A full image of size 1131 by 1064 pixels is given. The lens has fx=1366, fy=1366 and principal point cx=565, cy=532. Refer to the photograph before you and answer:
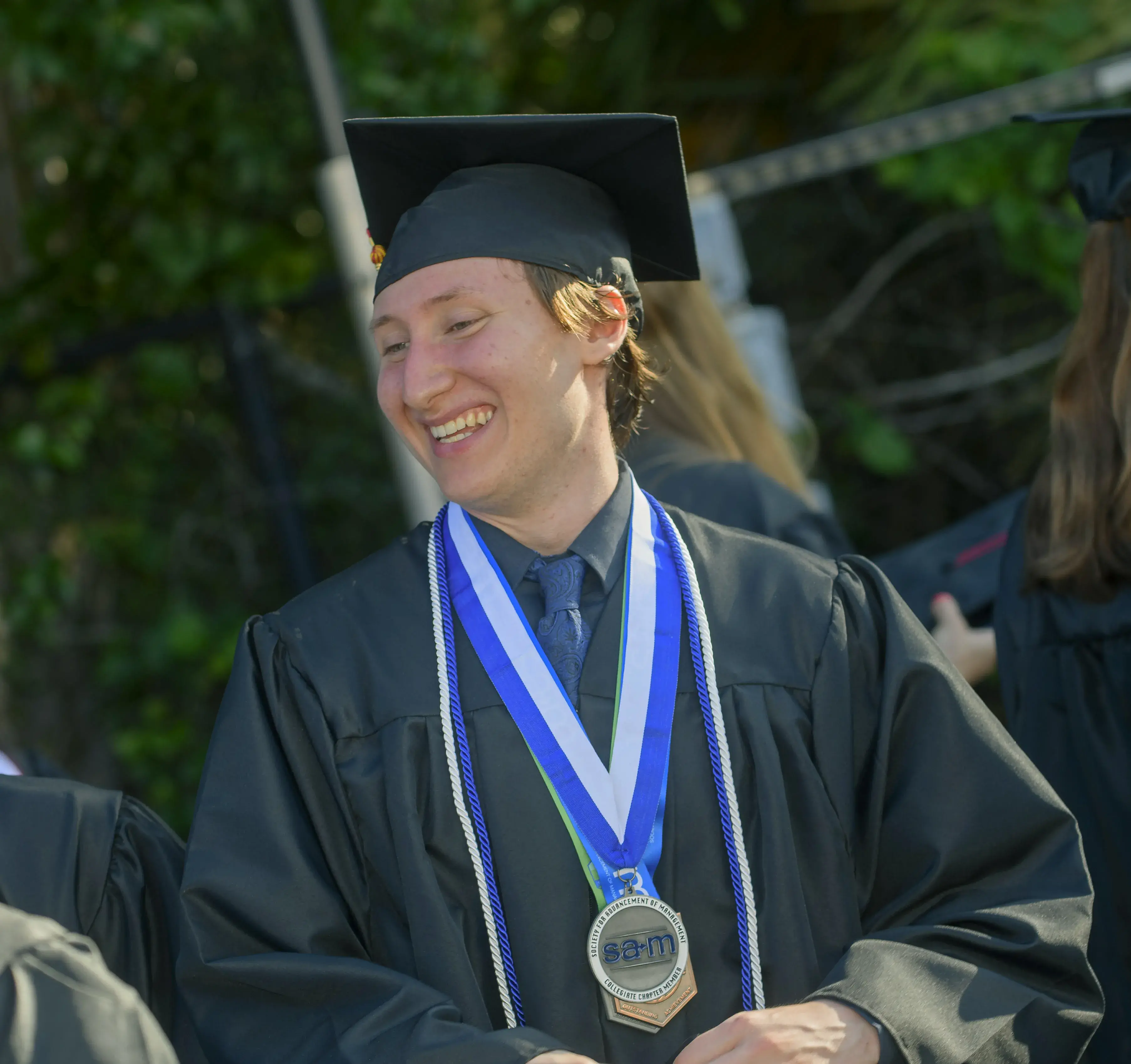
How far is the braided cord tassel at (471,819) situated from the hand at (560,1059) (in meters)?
0.14

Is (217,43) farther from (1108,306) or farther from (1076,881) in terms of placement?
(1076,881)

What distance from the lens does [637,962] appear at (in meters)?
1.78

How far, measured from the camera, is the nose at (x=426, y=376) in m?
1.95

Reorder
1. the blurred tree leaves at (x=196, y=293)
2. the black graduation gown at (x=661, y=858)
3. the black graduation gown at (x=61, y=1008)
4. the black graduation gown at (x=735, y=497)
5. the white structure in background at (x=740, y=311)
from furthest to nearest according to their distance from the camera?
the blurred tree leaves at (x=196, y=293)
the white structure in background at (x=740, y=311)
the black graduation gown at (x=735, y=497)
the black graduation gown at (x=661, y=858)
the black graduation gown at (x=61, y=1008)

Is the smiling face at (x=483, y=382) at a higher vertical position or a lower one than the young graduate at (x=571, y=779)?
higher

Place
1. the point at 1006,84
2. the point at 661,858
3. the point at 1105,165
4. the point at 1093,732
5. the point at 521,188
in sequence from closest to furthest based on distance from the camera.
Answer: the point at 661,858 → the point at 521,188 → the point at 1105,165 → the point at 1093,732 → the point at 1006,84

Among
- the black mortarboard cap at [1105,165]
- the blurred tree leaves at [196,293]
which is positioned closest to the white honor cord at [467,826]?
the black mortarboard cap at [1105,165]

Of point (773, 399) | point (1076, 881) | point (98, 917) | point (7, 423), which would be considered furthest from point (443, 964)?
point (7, 423)

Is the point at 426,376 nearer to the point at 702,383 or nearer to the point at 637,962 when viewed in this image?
the point at 637,962

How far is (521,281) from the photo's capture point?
2.00 meters

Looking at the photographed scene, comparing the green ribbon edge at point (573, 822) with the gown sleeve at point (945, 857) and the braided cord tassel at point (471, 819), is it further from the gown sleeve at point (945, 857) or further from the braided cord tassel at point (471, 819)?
the gown sleeve at point (945, 857)

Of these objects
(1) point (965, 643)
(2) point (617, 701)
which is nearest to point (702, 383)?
(1) point (965, 643)

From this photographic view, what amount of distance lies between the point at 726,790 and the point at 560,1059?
0.43m

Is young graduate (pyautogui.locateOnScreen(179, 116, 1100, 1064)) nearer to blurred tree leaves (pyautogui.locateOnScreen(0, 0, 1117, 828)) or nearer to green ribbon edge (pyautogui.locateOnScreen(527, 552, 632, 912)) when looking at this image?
green ribbon edge (pyautogui.locateOnScreen(527, 552, 632, 912))
